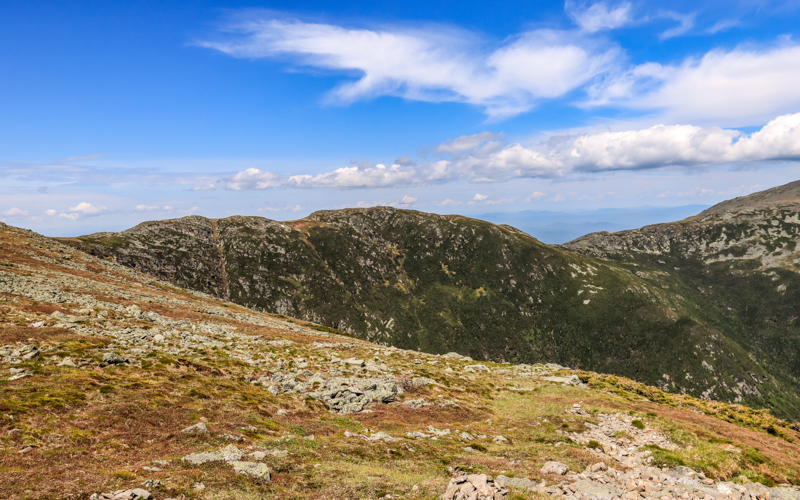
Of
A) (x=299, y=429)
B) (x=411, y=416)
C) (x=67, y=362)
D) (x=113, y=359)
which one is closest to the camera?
(x=299, y=429)

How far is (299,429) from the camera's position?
26.1 meters

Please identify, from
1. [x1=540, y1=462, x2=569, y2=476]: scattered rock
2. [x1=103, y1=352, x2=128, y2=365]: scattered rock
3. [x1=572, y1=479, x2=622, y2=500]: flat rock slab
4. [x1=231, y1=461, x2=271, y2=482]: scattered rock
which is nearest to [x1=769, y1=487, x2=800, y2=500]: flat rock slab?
[x1=572, y1=479, x2=622, y2=500]: flat rock slab

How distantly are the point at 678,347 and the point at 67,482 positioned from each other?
245417mm

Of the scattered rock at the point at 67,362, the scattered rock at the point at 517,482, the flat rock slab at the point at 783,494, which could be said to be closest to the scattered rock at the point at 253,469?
the scattered rock at the point at 517,482

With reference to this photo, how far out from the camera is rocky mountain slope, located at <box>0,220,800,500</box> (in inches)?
629

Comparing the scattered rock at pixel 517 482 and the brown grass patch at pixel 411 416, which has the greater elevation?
the scattered rock at pixel 517 482

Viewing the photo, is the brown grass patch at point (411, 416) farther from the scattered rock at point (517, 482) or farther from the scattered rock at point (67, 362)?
the scattered rock at point (67, 362)

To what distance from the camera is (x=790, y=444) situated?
3506 cm

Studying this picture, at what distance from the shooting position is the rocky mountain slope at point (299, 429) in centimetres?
1597

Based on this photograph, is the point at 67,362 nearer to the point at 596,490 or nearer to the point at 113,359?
the point at 113,359

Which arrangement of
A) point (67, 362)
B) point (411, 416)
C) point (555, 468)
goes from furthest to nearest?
point (411, 416), point (67, 362), point (555, 468)

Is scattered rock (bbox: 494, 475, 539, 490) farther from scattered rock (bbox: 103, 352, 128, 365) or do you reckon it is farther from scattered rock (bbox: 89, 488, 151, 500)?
scattered rock (bbox: 103, 352, 128, 365)

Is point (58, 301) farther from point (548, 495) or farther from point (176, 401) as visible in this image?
point (548, 495)

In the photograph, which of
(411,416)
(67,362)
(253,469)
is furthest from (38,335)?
(411,416)
